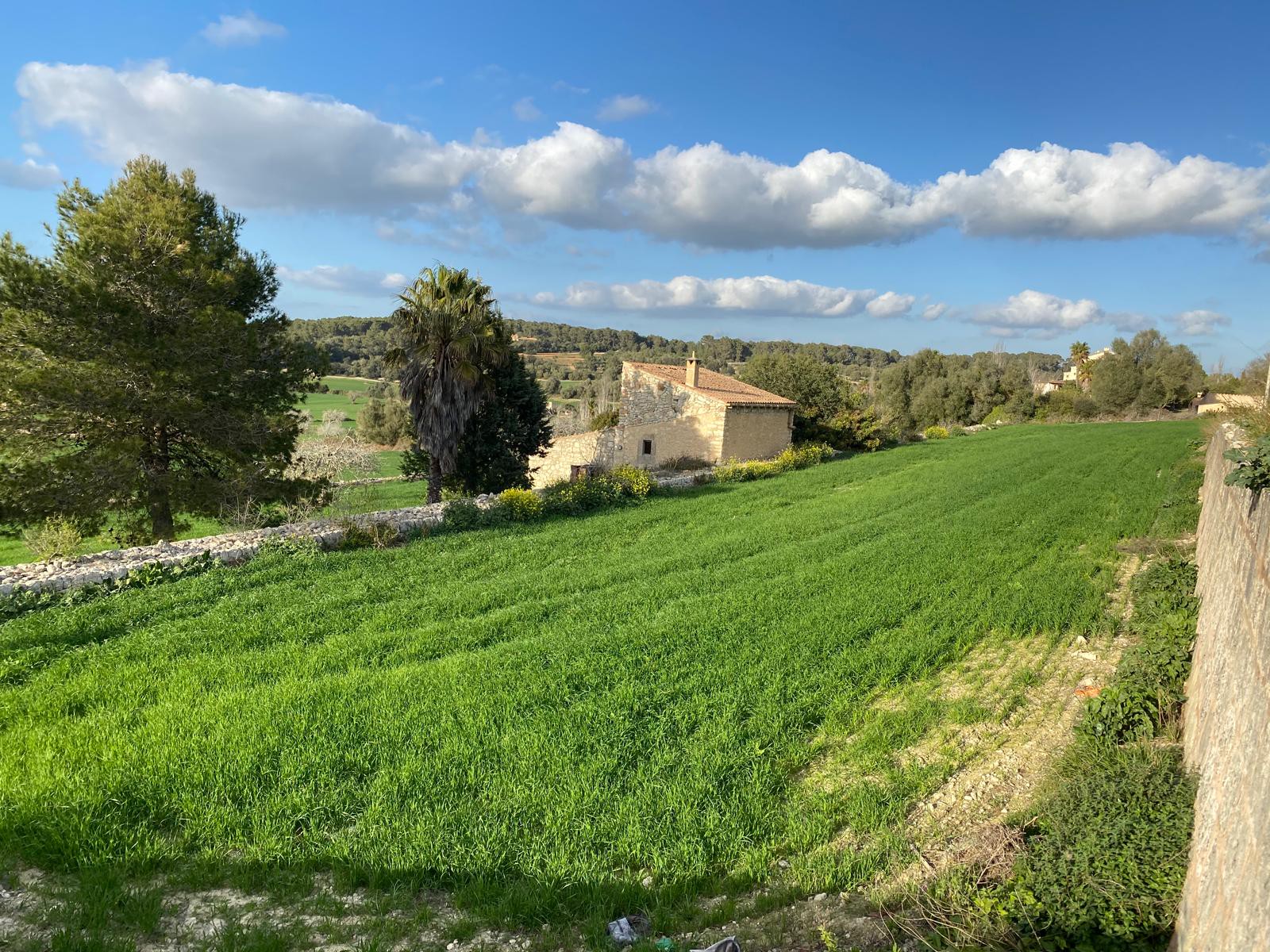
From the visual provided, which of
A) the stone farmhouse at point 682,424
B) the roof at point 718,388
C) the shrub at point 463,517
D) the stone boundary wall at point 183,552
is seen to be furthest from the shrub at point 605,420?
the stone boundary wall at point 183,552

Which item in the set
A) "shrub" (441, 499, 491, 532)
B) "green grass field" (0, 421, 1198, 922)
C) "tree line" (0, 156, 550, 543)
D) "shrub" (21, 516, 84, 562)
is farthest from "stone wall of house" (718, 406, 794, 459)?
"shrub" (21, 516, 84, 562)

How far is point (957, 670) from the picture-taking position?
6.79m

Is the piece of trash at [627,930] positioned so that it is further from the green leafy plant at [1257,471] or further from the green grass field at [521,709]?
the green leafy plant at [1257,471]

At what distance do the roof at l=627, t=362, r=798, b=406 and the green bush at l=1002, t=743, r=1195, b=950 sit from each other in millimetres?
21380

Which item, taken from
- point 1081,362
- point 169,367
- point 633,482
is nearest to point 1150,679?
point 633,482

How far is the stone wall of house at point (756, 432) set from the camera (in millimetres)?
25625

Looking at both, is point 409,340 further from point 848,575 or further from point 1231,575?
point 1231,575

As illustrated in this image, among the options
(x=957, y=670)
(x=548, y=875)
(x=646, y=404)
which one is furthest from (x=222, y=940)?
(x=646, y=404)

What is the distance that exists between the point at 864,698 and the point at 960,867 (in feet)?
7.72

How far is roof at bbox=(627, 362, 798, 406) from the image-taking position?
1028 inches

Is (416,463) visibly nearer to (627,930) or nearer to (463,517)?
(463,517)

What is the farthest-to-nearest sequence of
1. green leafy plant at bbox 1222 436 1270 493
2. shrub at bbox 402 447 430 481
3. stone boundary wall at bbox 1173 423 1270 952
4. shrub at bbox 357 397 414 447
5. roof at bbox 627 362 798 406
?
shrub at bbox 357 397 414 447 → roof at bbox 627 362 798 406 → shrub at bbox 402 447 430 481 → green leafy plant at bbox 1222 436 1270 493 → stone boundary wall at bbox 1173 423 1270 952

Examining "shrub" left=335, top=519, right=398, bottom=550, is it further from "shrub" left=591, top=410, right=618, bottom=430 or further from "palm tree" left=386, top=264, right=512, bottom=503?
"shrub" left=591, top=410, right=618, bottom=430

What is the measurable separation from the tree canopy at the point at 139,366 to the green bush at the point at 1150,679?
17.0m
